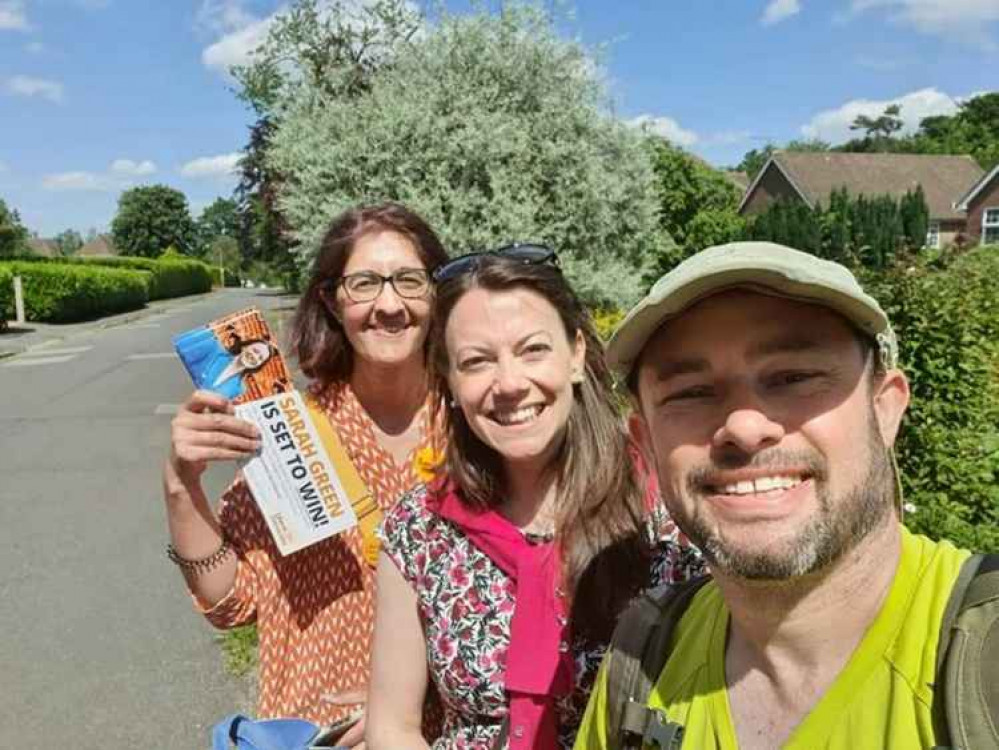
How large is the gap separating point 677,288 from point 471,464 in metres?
0.90

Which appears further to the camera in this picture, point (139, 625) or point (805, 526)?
point (139, 625)

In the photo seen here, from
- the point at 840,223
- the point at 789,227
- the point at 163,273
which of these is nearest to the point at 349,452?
the point at 789,227

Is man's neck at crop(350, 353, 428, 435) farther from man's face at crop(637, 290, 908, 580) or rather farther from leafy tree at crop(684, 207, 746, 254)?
leafy tree at crop(684, 207, 746, 254)

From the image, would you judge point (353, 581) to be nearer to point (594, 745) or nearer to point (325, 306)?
point (325, 306)

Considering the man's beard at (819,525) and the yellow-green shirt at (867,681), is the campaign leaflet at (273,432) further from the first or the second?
the man's beard at (819,525)

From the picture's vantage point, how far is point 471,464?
2010 mm

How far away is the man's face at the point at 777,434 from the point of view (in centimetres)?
121

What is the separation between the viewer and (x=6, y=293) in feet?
85.5

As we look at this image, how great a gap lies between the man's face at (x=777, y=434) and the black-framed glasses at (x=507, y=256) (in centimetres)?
73

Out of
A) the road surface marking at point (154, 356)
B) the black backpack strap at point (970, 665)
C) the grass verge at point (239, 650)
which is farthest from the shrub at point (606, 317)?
the road surface marking at point (154, 356)

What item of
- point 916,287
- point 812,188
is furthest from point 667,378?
point 812,188

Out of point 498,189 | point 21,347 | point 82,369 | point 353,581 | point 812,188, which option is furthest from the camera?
point 812,188

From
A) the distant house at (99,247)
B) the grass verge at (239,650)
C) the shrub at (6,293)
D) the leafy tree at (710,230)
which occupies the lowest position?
the grass verge at (239,650)

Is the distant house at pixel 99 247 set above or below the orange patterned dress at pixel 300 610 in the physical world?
above
